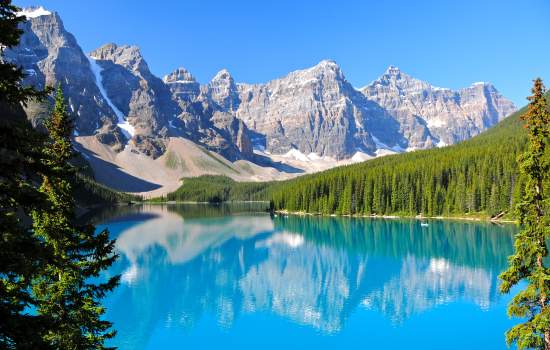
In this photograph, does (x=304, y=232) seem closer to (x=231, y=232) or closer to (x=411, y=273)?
(x=231, y=232)

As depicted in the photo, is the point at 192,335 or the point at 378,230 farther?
the point at 378,230

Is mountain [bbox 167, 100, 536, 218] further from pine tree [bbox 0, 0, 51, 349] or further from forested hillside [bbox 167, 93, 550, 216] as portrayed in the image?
pine tree [bbox 0, 0, 51, 349]

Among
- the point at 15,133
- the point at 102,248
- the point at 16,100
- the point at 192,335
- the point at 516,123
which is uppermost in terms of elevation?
the point at 516,123

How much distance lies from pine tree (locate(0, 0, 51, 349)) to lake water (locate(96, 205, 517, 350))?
89.8 ft

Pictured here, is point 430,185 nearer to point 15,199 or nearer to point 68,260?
point 68,260

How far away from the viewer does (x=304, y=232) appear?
107 metres

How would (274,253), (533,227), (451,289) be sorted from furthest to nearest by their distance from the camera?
(274,253)
(451,289)
(533,227)

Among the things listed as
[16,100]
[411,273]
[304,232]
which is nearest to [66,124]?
[16,100]

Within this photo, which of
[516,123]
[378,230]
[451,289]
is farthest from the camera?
[516,123]

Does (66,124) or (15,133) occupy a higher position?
(66,124)

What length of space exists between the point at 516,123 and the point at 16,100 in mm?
220619

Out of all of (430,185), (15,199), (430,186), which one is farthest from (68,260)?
(430,186)

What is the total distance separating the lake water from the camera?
3578cm

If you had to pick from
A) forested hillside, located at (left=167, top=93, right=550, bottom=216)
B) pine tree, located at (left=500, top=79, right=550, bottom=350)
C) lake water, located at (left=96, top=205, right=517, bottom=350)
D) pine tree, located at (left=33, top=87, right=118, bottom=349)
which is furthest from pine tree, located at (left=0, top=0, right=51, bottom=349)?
forested hillside, located at (left=167, top=93, right=550, bottom=216)
